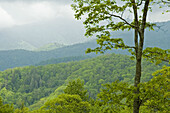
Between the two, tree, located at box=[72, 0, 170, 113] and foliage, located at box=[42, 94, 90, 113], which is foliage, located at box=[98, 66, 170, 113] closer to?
tree, located at box=[72, 0, 170, 113]

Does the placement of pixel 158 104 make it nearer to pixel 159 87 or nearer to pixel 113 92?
pixel 159 87

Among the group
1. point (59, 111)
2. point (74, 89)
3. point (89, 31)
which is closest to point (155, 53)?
point (89, 31)

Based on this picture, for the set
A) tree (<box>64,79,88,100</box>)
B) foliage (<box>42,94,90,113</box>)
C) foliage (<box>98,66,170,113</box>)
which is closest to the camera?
foliage (<box>98,66,170,113</box>)

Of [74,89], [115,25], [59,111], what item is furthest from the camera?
[74,89]

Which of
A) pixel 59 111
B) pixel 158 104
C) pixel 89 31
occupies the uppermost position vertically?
pixel 89 31

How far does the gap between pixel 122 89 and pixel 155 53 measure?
2290mm

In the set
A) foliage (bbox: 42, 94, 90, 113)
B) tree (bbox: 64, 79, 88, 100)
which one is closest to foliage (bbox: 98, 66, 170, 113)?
foliage (bbox: 42, 94, 90, 113)

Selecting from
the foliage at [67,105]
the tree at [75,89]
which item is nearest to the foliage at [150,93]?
the foliage at [67,105]

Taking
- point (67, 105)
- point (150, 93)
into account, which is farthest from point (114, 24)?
point (67, 105)

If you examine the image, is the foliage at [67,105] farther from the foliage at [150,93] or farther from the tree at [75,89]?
the foliage at [150,93]

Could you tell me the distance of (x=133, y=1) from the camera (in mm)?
8453

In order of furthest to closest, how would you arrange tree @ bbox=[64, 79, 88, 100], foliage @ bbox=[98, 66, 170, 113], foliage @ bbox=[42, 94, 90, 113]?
tree @ bbox=[64, 79, 88, 100] < foliage @ bbox=[42, 94, 90, 113] < foliage @ bbox=[98, 66, 170, 113]

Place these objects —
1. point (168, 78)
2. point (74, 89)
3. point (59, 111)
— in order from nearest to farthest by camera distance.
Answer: point (168, 78) → point (59, 111) → point (74, 89)

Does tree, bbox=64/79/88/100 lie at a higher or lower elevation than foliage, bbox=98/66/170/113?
lower
